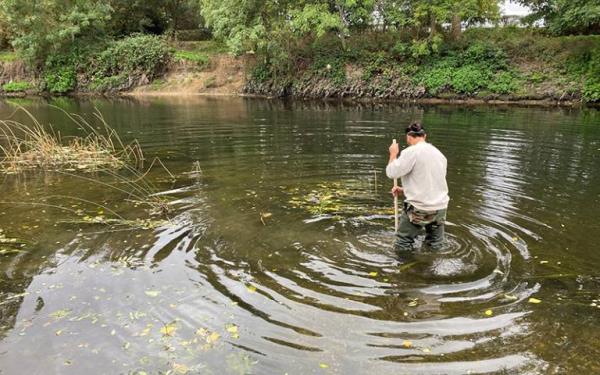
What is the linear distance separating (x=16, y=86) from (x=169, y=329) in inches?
1852

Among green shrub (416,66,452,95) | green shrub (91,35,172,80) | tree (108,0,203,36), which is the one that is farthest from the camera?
tree (108,0,203,36)

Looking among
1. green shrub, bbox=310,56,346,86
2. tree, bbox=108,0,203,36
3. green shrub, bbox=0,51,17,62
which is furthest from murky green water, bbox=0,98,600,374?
green shrub, bbox=0,51,17,62

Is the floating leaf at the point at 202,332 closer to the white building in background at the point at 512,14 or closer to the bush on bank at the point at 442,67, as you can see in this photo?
the bush on bank at the point at 442,67

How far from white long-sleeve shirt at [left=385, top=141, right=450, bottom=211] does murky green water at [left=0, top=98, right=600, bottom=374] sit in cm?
94

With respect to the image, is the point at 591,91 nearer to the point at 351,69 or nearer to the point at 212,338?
the point at 351,69

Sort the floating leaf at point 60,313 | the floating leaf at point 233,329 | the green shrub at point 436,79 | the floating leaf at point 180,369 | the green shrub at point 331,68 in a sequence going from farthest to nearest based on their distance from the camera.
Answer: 1. the green shrub at point 331,68
2. the green shrub at point 436,79
3. the floating leaf at point 60,313
4. the floating leaf at point 233,329
5. the floating leaf at point 180,369

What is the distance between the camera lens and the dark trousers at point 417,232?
7.65m

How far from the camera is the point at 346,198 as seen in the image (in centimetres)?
1115

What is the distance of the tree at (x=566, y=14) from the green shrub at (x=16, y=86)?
40957 millimetres

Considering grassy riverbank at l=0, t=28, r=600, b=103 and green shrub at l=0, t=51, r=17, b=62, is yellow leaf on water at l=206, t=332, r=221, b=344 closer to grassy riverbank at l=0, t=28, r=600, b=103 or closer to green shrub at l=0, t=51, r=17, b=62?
grassy riverbank at l=0, t=28, r=600, b=103

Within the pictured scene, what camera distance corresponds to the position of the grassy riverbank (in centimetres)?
3197

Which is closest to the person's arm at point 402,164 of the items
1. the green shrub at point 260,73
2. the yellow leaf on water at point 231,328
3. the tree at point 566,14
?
the yellow leaf on water at point 231,328

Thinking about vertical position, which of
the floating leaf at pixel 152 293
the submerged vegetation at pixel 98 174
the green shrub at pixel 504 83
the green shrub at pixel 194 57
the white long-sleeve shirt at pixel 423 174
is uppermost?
the green shrub at pixel 194 57

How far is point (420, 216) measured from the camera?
7.53 meters
